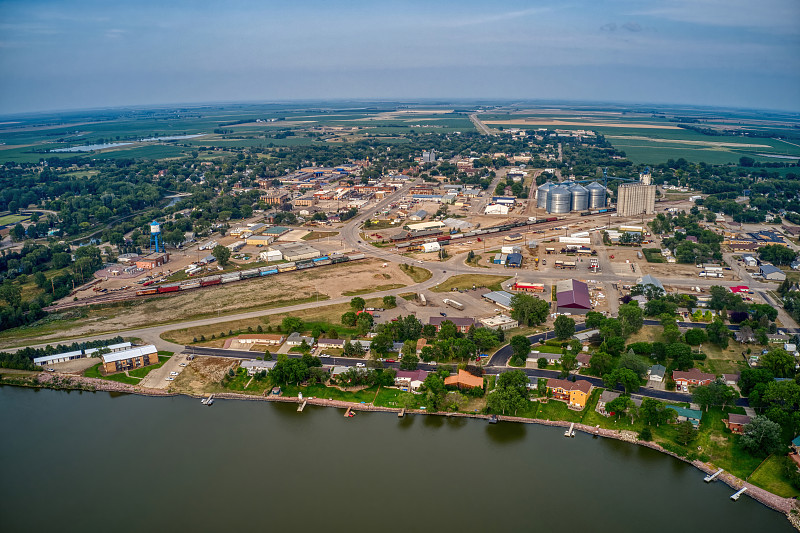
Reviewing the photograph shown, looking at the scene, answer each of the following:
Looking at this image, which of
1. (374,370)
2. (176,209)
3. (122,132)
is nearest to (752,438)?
(374,370)

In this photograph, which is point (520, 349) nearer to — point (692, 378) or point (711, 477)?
point (692, 378)

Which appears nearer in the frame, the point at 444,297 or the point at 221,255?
the point at 444,297

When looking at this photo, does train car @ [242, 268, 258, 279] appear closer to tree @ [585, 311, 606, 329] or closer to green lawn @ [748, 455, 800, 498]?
tree @ [585, 311, 606, 329]

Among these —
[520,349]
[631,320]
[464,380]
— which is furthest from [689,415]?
[464,380]

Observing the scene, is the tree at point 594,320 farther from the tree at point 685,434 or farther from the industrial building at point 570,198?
the industrial building at point 570,198

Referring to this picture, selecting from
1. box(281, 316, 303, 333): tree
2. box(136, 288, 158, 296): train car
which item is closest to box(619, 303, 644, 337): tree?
box(281, 316, 303, 333): tree
